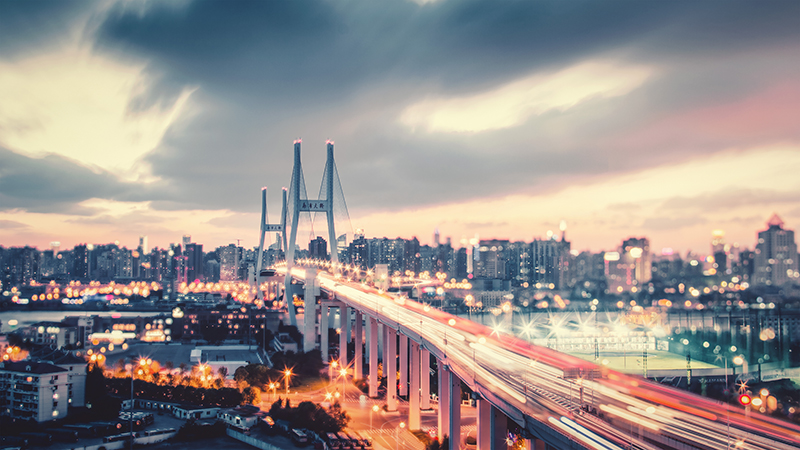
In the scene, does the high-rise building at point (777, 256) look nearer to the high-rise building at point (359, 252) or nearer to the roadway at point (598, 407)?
the high-rise building at point (359, 252)

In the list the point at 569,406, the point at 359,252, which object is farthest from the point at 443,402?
the point at 359,252

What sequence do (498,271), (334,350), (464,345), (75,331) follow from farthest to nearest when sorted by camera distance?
(498,271) < (75,331) < (334,350) < (464,345)

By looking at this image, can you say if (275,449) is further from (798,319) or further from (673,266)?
(673,266)

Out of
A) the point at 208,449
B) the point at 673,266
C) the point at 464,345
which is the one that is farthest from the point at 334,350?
the point at 673,266

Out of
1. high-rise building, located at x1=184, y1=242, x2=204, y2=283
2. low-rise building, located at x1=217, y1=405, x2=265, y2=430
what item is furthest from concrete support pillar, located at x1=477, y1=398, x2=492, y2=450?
high-rise building, located at x1=184, y1=242, x2=204, y2=283

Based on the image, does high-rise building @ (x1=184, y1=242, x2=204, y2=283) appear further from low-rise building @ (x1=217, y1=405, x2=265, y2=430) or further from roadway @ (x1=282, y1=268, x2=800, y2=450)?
roadway @ (x1=282, y1=268, x2=800, y2=450)

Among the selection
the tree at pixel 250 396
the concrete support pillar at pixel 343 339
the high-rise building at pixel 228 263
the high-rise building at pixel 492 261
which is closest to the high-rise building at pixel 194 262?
the high-rise building at pixel 228 263
